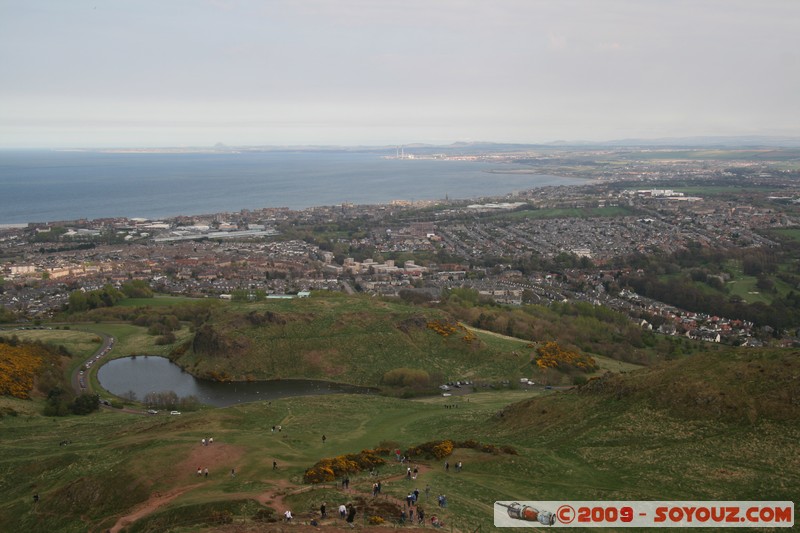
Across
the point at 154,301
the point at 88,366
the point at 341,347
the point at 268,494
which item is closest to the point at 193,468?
the point at 268,494

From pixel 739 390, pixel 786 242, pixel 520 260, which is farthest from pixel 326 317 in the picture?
pixel 786 242

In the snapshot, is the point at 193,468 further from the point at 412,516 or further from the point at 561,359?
the point at 561,359

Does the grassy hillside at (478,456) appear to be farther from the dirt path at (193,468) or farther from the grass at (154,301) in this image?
the grass at (154,301)

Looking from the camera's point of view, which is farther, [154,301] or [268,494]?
[154,301]

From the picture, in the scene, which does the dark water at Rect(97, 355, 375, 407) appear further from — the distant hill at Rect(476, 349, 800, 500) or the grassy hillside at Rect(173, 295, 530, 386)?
the distant hill at Rect(476, 349, 800, 500)

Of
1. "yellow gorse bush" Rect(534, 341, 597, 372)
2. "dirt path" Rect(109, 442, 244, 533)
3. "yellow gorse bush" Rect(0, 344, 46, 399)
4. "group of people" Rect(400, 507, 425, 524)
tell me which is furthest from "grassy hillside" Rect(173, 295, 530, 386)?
"group of people" Rect(400, 507, 425, 524)

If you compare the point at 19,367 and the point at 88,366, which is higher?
the point at 19,367

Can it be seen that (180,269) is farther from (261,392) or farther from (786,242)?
(786,242)
